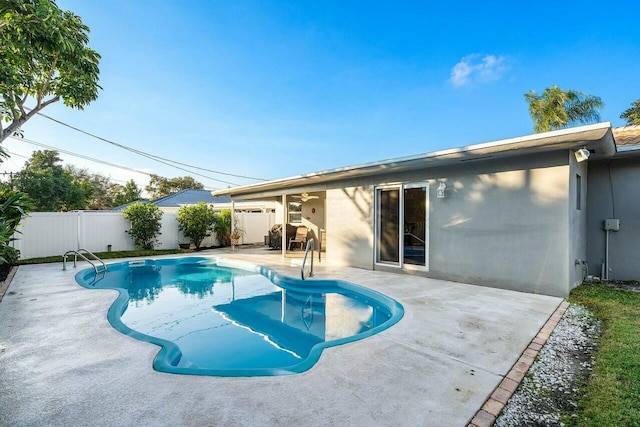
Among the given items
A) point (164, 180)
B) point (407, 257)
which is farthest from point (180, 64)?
point (164, 180)

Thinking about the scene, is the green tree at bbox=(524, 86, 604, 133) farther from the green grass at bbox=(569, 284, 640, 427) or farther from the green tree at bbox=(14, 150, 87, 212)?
the green tree at bbox=(14, 150, 87, 212)

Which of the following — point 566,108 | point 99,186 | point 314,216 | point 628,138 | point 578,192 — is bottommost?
point 314,216

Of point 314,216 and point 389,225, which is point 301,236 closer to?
point 314,216

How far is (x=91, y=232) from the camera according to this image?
12.6m

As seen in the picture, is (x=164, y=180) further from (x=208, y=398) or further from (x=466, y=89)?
(x=208, y=398)

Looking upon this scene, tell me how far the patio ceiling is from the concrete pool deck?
112 inches

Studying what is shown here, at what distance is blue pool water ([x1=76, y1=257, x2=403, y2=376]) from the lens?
3.94 metres

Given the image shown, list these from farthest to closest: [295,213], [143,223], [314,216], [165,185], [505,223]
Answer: [165,185]
[295,213]
[314,216]
[143,223]
[505,223]

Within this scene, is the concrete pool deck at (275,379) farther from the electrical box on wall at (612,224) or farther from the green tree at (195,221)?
the green tree at (195,221)

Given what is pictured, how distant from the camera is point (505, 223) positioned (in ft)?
21.6

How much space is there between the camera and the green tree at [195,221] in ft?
48.6

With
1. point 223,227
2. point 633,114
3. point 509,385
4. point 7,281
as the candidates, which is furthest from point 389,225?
point 633,114

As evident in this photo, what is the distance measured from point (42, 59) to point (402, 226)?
8603 mm

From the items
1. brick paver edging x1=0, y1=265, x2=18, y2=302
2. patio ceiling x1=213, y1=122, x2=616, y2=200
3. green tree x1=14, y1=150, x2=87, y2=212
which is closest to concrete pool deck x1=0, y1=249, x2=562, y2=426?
brick paver edging x1=0, y1=265, x2=18, y2=302
